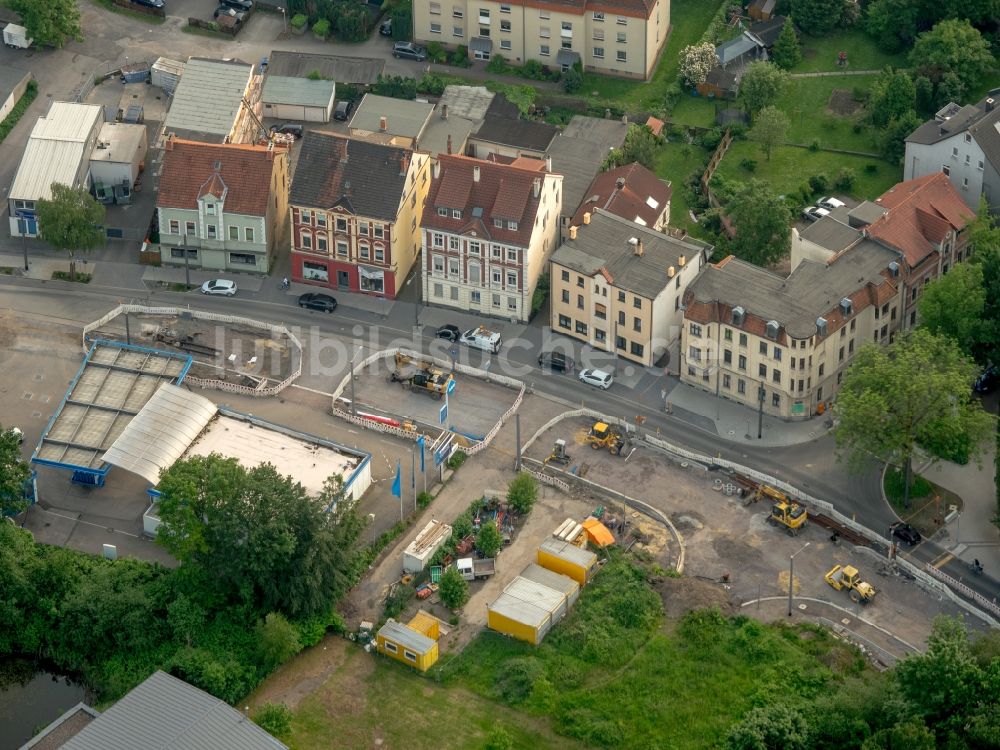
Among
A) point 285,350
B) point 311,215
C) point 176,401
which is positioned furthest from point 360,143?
point 176,401

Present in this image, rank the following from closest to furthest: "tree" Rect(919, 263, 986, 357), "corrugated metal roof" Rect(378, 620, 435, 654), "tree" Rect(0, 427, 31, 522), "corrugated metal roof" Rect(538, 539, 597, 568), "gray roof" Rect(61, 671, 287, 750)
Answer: "gray roof" Rect(61, 671, 287, 750), "corrugated metal roof" Rect(378, 620, 435, 654), "corrugated metal roof" Rect(538, 539, 597, 568), "tree" Rect(0, 427, 31, 522), "tree" Rect(919, 263, 986, 357)

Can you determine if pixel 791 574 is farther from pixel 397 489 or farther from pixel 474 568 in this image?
pixel 397 489

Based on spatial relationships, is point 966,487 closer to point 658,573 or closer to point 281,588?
point 658,573

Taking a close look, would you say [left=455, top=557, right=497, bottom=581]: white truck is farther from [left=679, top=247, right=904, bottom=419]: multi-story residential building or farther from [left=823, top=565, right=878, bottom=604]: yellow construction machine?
[left=679, top=247, right=904, bottom=419]: multi-story residential building

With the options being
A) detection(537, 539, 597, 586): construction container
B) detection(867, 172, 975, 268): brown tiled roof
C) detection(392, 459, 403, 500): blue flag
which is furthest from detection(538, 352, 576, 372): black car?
detection(867, 172, 975, 268): brown tiled roof

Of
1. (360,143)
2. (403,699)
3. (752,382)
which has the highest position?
(360,143)

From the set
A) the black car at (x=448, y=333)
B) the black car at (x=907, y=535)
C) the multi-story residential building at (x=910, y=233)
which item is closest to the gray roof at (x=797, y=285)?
the multi-story residential building at (x=910, y=233)

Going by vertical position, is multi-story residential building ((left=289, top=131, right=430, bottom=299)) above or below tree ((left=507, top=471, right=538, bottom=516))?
above
